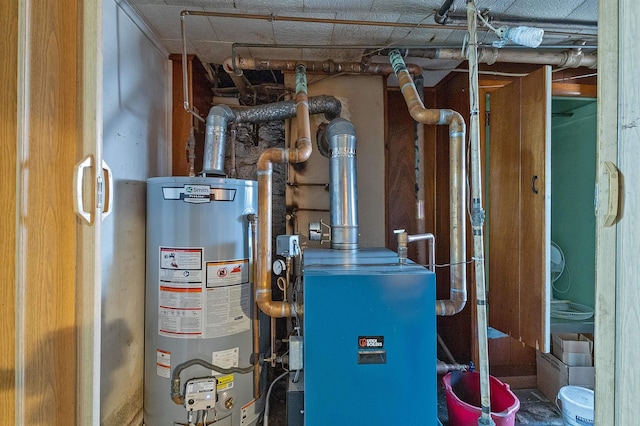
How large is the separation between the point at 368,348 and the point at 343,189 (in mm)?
917

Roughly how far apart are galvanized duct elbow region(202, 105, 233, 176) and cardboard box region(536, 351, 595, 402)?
2.54 metres

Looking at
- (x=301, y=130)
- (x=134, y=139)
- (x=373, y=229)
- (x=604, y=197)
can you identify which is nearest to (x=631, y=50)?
(x=604, y=197)

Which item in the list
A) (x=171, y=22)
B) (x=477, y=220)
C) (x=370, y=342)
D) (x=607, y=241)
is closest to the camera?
(x=607, y=241)

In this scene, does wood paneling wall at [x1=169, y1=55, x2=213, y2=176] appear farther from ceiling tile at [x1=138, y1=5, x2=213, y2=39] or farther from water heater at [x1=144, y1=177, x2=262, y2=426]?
water heater at [x1=144, y1=177, x2=262, y2=426]

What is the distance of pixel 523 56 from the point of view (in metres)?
1.92

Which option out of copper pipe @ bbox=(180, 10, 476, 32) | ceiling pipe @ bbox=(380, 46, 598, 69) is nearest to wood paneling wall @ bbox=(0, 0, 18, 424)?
copper pipe @ bbox=(180, 10, 476, 32)

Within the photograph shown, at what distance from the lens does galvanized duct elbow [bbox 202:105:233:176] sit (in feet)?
5.94

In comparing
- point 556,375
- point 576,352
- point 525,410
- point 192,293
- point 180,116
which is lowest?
point 525,410

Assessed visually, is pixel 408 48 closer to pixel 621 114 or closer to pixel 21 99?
pixel 621 114

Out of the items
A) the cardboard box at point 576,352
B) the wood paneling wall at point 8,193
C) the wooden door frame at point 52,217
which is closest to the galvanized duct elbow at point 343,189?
the wooden door frame at point 52,217

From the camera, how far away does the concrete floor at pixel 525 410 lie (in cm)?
184

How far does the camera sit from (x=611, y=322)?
535 mm

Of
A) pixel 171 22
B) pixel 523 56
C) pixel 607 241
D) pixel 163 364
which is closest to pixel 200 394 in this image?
pixel 163 364

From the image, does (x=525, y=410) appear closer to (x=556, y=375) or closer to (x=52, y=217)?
(x=556, y=375)
